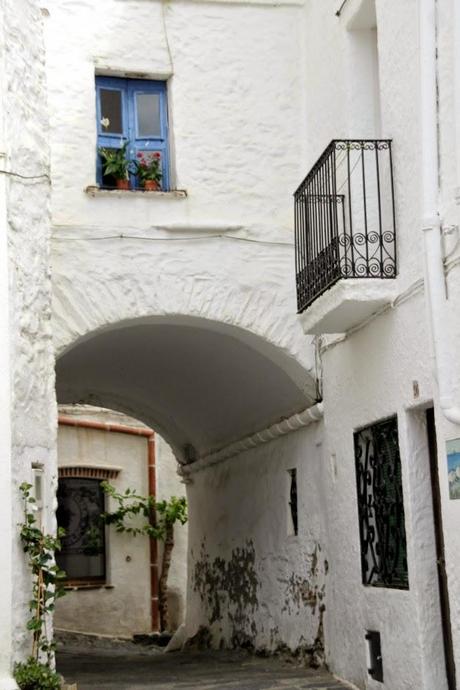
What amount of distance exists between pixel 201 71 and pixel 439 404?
4832 millimetres

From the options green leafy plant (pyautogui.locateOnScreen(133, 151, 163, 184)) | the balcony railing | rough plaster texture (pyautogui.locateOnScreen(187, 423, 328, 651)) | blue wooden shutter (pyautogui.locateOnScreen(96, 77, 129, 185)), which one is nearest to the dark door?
the balcony railing

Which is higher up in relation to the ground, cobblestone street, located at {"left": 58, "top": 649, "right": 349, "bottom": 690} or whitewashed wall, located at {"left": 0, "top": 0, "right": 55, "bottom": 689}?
whitewashed wall, located at {"left": 0, "top": 0, "right": 55, "bottom": 689}

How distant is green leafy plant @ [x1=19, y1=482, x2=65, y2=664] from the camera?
8.20 metres

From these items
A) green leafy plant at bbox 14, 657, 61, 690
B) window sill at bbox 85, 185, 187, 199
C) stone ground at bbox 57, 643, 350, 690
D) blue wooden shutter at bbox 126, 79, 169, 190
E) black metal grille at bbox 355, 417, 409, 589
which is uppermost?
blue wooden shutter at bbox 126, 79, 169, 190

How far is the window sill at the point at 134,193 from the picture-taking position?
34.7 ft

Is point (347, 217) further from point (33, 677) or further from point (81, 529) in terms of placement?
point (81, 529)

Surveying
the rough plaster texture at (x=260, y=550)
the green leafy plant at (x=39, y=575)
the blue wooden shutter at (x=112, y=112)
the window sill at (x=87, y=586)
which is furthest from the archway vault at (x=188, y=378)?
the window sill at (x=87, y=586)

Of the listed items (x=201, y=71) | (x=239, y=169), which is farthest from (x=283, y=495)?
(x=201, y=71)

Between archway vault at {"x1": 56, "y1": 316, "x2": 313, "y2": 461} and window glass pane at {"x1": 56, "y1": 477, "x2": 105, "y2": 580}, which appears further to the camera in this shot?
window glass pane at {"x1": 56, "y1": 477, "x2": 105, "y2": 580}

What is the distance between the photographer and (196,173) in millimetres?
10898

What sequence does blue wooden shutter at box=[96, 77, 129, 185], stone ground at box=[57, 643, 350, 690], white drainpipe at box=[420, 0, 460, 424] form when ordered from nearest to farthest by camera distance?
white drainpipe at box=[420, 0, 460, 424] → stone ground at box=[57, 643, 350, 690] → blue wooden shutter at box=[96, 77, 129, 185]

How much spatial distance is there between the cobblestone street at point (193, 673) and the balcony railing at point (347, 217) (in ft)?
10.3

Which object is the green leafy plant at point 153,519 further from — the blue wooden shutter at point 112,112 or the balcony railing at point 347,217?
the balcony railing at point 347,217

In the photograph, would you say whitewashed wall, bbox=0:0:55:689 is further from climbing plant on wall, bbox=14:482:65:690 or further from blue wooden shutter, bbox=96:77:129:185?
blue wooden shutter, bbox=96:77:129:185
